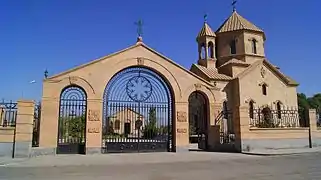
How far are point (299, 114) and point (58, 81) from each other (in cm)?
1808

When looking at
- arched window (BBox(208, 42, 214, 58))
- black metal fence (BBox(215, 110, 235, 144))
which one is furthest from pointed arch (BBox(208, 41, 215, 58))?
black metal fence (BBox(215, 110, 235, 144))

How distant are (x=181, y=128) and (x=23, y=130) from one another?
9.81 meters

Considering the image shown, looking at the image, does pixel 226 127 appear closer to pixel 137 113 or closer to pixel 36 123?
pixel 137 113

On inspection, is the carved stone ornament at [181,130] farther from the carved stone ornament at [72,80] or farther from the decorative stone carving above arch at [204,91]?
the carved stone ornament at [72,80]

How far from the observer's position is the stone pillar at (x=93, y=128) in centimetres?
1855

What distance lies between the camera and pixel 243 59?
34.1m

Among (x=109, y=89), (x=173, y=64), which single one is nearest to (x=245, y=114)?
(x=173, y=64)

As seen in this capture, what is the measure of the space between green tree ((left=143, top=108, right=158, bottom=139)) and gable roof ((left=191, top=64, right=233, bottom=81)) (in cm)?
1078

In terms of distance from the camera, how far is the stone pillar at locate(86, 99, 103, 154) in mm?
18547

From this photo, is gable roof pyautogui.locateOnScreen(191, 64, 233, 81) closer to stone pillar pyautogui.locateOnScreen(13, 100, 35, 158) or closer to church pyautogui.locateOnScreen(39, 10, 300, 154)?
church pyautogui.locateOnScreen(39, 10, 300, 154)

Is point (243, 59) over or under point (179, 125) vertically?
over

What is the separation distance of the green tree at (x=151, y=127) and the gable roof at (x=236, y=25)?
19085mm

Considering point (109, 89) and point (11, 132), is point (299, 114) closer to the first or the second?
point (109, 89)

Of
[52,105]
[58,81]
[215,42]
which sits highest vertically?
[215,42]
